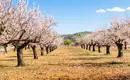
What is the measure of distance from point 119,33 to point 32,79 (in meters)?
36.2

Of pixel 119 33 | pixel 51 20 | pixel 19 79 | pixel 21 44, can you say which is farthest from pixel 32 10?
pixel 119 33

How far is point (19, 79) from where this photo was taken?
2450 centimetres

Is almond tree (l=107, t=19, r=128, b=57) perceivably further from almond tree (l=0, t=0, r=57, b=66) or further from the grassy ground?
almond tree (l=0, t=0, r=57, b=66)

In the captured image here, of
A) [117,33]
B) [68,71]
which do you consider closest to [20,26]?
[68,71]

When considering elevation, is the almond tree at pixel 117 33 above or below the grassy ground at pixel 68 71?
above

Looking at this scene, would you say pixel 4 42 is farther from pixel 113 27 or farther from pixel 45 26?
pixel 113 27

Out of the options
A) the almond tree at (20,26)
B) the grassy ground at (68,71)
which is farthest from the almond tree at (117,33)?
the almond tree at (20,26)

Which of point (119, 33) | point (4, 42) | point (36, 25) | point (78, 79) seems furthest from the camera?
point (119, 33)

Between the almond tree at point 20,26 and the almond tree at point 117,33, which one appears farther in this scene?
the almond tree at point 117,33

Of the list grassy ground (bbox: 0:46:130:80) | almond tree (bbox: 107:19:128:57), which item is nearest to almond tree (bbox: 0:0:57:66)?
grassy ground (bbox: 0:46:130:80)

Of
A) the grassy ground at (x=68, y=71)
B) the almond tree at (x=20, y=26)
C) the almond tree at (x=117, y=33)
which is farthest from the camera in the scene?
the almond tree at (x=117, y=33)

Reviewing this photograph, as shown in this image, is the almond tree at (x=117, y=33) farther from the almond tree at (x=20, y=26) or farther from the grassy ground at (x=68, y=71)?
the almond tree at (x=20, y=26)

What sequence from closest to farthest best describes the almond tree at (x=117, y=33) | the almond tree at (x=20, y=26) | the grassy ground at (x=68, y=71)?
the grassy ground at (x=68, y=71), the almond tree at (x=20, y=26), the almond tree at (x=117, y=33)

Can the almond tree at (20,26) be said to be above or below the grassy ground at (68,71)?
above
